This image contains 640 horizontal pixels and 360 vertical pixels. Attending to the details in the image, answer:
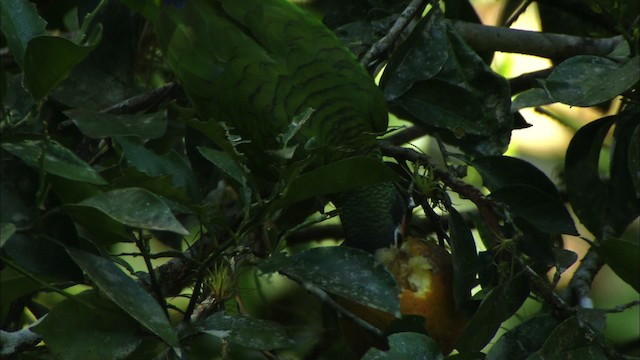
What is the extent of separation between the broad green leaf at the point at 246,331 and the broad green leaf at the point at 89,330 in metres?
0.07

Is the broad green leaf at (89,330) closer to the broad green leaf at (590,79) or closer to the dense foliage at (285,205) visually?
the dense foliage at (285,205)

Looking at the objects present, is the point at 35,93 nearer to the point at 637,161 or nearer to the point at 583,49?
the point at 637,161

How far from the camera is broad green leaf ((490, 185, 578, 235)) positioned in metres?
1.09

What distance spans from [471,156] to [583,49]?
299mm

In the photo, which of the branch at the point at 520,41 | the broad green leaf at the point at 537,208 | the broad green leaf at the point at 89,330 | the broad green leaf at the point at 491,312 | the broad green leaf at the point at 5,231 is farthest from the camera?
the branch at the point at 520,41

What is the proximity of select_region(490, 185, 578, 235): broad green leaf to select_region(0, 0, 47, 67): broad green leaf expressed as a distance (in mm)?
534

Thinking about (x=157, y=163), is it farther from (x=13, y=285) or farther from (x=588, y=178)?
(x=588, y=178)

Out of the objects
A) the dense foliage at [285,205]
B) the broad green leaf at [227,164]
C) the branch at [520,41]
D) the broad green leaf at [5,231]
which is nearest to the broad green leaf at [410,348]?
the dense foliage at [285,205]

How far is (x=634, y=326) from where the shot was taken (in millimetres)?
1751

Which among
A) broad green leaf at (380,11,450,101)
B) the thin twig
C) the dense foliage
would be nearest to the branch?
the dense foliage

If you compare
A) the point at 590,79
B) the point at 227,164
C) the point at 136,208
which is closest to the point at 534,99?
the point at 590,79

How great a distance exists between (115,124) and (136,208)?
29 cm

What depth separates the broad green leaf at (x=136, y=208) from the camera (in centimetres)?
78

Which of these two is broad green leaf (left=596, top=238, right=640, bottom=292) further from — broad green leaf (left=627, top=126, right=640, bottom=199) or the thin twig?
the thin twig
